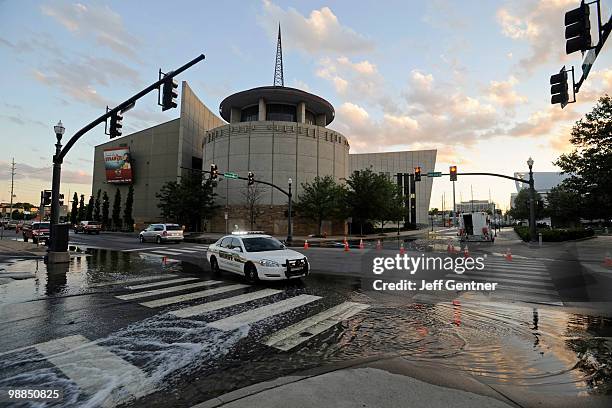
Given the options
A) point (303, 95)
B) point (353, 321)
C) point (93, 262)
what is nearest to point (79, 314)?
point (353, 321)

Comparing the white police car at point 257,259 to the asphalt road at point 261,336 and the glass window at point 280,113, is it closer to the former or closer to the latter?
the asphalt road at point 261,336

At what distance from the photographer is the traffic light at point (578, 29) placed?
852cm

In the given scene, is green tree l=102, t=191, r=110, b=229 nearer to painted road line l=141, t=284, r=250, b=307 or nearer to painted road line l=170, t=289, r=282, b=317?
painted road line l=141, t=284, r=250, b=307

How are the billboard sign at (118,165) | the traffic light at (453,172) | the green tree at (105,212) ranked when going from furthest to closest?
the green tree at (105,212) < the billboard sign at (118,165) < the traffic light at (453,172)

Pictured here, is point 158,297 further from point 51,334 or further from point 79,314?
point 51,334

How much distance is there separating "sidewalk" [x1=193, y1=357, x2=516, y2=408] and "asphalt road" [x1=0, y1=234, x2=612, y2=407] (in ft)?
0.92

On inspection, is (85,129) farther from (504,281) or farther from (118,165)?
(118,165)

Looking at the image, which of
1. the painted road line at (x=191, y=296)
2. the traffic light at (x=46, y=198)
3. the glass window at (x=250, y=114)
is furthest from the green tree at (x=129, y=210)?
the painted road line at (x=191, y=296)

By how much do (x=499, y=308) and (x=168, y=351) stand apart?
680 cm

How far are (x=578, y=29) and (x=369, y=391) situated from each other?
10171mm

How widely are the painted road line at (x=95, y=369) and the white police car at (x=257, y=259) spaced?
5.34 meters

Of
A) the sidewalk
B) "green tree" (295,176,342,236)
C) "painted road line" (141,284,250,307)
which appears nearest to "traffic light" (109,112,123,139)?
"painted road line" (141,284,250,307)

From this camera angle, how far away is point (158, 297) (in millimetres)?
8570

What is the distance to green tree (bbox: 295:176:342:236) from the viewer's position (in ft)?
140
